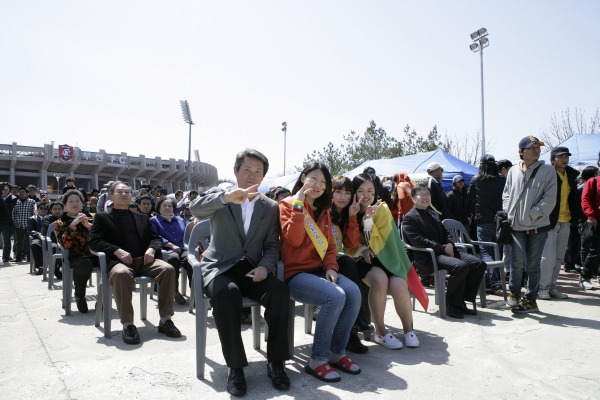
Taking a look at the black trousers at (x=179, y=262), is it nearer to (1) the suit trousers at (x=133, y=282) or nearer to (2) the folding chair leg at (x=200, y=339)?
(1) the suit trousers at (x=133, y=282)

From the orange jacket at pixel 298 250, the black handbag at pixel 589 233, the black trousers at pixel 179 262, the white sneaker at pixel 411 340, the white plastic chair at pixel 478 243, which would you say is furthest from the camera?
the black handbag at pixel 589 233

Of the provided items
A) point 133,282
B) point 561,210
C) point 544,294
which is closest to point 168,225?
point 133,282

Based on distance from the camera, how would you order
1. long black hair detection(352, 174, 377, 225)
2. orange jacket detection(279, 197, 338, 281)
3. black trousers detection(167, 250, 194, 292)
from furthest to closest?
black trousers detection(167, 250, 194, 292) → long black hair detection(352, 174, 377, 225) → orange jacket detection(279, 197, 338, 281)

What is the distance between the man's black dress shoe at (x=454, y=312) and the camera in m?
4.40

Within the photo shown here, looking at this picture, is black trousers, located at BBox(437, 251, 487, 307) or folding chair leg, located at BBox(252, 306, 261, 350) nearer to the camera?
folding chair leg, located at BBox(252, 306, 261, 350)

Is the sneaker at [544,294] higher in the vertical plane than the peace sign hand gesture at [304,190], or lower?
lower

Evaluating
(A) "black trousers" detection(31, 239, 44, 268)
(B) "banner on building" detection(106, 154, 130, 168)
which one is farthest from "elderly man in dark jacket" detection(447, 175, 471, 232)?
(B) "banner on building" detection(106, 154, 130, 168)

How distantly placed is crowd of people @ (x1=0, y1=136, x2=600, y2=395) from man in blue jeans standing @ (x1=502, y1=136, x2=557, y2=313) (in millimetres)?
11

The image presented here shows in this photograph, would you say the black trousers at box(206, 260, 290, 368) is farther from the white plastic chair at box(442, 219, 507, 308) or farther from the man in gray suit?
the white plastic chair at box(442, 219, 507, 308)

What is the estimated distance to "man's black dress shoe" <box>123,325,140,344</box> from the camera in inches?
143

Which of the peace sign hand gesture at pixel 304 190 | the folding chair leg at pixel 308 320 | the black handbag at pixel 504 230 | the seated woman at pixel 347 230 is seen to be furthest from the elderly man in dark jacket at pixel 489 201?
the peace sign hand gesture at pixel 304 190

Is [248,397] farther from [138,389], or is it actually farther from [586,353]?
[586,353]

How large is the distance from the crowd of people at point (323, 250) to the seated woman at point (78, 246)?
13mm

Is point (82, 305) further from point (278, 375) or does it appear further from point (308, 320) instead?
point (278, 375)
